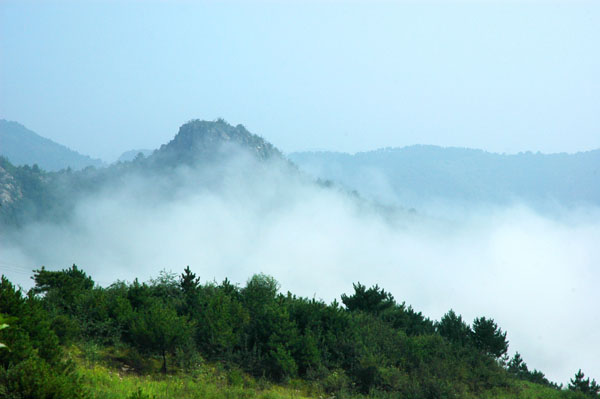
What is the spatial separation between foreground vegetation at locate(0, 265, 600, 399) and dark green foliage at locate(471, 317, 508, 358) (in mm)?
5273

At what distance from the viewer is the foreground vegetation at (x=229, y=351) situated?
570 inches

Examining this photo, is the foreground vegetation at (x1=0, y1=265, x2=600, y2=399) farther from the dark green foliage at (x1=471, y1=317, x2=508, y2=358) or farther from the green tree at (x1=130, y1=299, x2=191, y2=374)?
the dark green foliage at (x1=471, y1=317, x2=508, y2=358)

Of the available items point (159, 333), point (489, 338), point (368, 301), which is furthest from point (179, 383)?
point (368, 301)

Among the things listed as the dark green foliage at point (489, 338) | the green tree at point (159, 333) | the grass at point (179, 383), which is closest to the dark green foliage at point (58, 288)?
the grass at point (179, 383)

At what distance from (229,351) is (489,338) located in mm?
Result: 19012

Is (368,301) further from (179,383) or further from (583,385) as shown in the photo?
(179,383)

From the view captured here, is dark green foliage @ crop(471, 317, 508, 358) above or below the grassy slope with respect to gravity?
above

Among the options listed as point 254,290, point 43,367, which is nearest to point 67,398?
point 43,367

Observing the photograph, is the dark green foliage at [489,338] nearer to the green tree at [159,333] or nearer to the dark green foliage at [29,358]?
the green tree at [159,333]

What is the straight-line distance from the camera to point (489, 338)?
2986cm

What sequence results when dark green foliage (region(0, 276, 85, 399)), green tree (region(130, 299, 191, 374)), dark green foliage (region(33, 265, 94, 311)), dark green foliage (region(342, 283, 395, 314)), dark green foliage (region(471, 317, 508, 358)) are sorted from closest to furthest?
dark green foliage (region(0, 276, 85, 399))
green tree (region(130, 299, 191, 374))
dark green foliage (region(33, 265, 94, 311))
dark green foliage (region(471, 317, 508, 358))
dark green foliage (region(342, 283, 395, 314))

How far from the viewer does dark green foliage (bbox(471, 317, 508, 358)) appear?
97.6 ft

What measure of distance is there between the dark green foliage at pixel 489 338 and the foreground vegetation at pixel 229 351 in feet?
17.3

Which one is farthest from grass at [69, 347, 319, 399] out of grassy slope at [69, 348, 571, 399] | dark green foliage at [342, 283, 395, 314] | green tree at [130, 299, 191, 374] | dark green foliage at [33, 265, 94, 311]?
dark green foliage at [342, 283, 395, 314]
